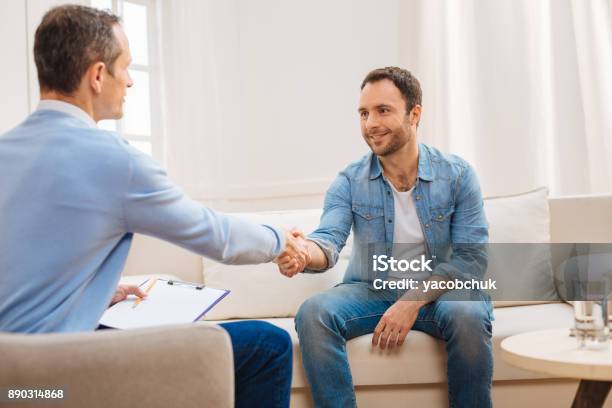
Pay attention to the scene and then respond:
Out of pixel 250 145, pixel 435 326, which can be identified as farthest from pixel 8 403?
pixel 250 145

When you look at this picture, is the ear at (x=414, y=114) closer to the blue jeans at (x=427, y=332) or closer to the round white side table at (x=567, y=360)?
the blue jeans at (x=427, y=332)

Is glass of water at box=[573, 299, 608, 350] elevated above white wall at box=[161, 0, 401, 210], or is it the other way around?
white wall at box=[161, 0, 401, 210]

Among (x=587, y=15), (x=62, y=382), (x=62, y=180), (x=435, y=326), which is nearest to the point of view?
(x=62, y=382)

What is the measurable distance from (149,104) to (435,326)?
2254 millimetres

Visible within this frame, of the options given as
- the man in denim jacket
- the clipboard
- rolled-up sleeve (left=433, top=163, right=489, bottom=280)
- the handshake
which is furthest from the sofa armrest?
rolled-up sleeve (left=433, top=163, right=489, bottom=280)

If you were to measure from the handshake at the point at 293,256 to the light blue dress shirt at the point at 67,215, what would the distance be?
0.69 m

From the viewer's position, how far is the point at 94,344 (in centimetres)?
102

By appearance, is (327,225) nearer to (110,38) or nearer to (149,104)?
(110,38)

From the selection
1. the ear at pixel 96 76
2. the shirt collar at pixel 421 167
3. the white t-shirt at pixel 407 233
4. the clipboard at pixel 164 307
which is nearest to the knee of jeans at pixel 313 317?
the white t-shirt at pixel 407 233

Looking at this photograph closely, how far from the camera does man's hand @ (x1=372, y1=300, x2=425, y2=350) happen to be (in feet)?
6.89

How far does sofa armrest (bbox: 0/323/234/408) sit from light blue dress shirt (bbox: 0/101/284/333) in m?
0.16

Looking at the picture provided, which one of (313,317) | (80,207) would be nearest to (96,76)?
(80,207)

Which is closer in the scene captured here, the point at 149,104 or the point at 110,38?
the point at 110,38

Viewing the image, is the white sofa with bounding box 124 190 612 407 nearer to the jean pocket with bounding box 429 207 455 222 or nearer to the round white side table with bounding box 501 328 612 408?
the jean pocket with bounding box 429 207 455 222
